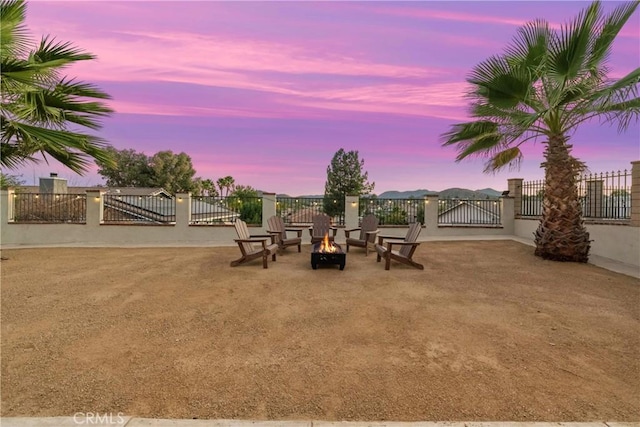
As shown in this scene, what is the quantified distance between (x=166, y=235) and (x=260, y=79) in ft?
26.6

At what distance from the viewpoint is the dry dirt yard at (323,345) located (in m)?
2.43

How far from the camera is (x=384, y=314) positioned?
4246 mm

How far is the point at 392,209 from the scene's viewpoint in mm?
12641

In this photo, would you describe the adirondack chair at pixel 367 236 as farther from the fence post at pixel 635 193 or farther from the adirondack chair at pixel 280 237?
the fence post at pixel 635 193

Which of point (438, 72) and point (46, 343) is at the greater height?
point (438, 72)

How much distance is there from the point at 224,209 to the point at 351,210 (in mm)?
5388

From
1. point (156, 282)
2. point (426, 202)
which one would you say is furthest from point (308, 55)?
point (156, 282)

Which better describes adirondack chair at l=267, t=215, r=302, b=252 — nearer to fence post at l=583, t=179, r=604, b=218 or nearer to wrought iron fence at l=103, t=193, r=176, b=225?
wrought iron fence at l=103, t=193, r=176, b=225

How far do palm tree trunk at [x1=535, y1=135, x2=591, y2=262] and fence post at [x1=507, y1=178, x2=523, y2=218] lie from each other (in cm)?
454

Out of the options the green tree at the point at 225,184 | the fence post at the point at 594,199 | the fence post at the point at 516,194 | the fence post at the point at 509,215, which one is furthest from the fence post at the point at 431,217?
the green tree at the point at 225,184

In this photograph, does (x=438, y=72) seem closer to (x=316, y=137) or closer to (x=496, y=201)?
(x=496, y=201)

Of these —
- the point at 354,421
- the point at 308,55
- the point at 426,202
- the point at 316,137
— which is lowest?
the point at 354,421

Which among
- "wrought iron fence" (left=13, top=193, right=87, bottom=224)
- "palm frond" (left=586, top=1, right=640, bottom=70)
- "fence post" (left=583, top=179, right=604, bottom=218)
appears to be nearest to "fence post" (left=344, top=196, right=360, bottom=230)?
"fence post" (left=583, top=179, right=604, bottom=218)

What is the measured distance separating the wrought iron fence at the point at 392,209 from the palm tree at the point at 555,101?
4079 millimetres
